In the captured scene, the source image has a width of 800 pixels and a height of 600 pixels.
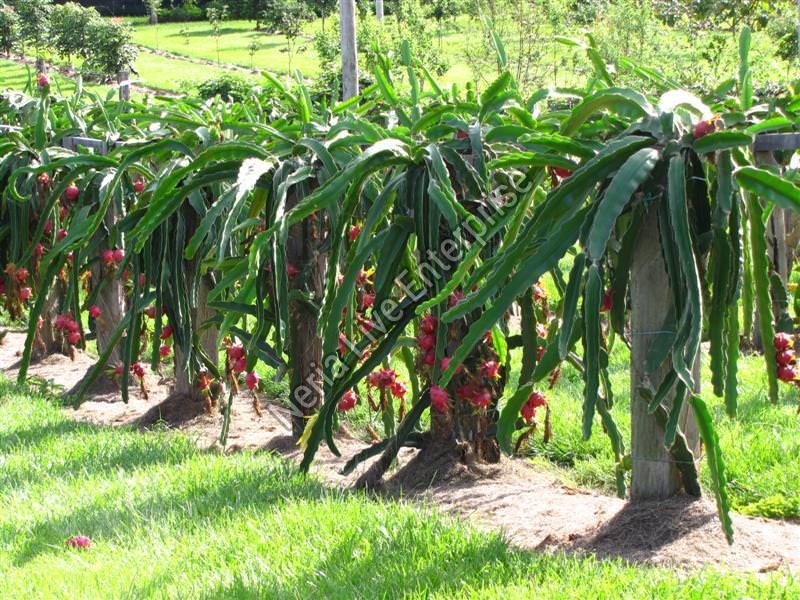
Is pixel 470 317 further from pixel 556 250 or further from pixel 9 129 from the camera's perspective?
pixel 9 129

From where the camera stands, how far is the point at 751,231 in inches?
125

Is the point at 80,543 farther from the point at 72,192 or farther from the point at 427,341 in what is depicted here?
the point at 72,192

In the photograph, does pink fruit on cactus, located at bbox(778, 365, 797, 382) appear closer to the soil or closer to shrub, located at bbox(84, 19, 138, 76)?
the soil

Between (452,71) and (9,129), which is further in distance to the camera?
(452,71)

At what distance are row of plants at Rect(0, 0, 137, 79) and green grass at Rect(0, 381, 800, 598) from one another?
25910mm

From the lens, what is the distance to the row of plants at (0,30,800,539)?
9.92ft

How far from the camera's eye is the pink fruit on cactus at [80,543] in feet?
11.5

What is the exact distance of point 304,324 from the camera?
4629 mm

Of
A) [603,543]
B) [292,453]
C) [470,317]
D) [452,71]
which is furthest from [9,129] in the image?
[452,71]

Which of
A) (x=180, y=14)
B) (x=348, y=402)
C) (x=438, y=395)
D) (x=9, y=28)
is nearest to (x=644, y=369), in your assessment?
(x=438, y=395)

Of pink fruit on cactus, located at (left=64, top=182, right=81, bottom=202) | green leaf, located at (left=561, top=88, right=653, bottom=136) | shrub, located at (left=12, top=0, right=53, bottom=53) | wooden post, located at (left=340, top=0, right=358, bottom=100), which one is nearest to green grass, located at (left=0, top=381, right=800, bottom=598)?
green leaf, located at (left=561, top=88, right=653, bottom=136)

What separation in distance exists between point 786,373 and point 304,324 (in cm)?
211

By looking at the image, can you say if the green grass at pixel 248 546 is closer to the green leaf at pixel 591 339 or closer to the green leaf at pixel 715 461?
the green leaf at pixel 715 461

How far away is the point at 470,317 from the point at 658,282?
0.94 metres
